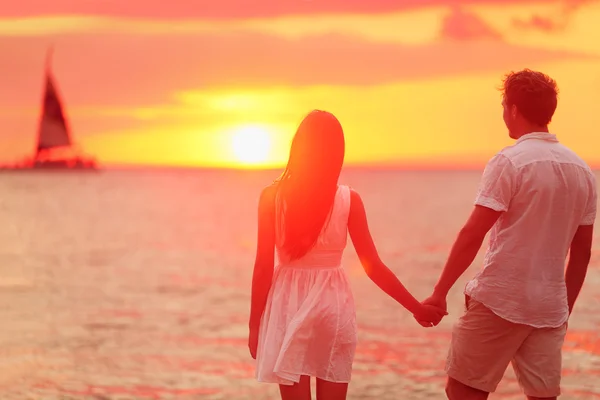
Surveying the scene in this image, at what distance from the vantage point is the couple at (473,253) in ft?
13.3

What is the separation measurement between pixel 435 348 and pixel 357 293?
637 cm

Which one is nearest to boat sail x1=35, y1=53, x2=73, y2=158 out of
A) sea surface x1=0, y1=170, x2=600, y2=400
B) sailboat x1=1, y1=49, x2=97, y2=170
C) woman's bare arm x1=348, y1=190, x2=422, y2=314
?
sailboat x1=1, y1=49, x2=97, y2=170

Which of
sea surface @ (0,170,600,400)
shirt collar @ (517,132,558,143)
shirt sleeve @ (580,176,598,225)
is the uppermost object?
shirt collar @ (517,132,558,143)

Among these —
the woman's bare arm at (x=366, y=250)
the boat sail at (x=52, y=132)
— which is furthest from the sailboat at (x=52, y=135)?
the woman's bare arm at (x=366, y=250)

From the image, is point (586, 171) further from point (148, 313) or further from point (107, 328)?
point (148, 313)

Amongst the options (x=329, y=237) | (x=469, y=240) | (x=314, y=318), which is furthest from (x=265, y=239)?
(x=469, y=240)

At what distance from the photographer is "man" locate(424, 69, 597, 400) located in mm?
4062

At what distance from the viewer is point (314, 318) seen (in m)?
4.13

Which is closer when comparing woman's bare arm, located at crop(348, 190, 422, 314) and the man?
the man

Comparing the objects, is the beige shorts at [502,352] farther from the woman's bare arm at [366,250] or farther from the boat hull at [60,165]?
the boat hull at [60,165]

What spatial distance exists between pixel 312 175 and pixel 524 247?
3.56 feet

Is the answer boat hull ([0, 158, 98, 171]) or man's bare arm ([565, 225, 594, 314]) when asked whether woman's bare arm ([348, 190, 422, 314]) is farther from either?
boat hull ([0, 158, 98, 171])

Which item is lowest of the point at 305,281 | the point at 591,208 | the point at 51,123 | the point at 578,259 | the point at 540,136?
the point at 305,281

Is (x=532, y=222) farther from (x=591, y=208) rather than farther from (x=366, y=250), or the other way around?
(x=366, y=250)
